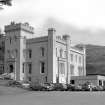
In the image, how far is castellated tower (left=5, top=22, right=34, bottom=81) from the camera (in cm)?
5828

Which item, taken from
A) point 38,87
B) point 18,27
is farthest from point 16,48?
point 38,87

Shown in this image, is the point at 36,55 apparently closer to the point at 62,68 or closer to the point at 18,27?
the point at 62,68

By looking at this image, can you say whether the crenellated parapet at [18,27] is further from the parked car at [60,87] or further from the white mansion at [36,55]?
the parked car at [60,87]

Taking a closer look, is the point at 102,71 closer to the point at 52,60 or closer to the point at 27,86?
the point at 52,60

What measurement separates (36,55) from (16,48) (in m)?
4.57

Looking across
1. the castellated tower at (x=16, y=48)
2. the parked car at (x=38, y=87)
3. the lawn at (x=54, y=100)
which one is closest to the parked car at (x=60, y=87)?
the parked car at (x=38, y=87)

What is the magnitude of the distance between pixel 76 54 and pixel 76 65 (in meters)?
2.64

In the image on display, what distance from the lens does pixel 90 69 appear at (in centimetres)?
10938

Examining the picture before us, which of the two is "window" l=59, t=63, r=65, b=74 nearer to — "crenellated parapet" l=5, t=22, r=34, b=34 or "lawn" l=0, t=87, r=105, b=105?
"crenellated parapet" l=5, t=22, r=34, b=34

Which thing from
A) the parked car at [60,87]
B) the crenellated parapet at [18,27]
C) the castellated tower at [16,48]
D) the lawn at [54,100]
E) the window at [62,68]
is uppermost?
the crenellated parapet at [18,27]

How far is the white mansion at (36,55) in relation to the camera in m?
56.0

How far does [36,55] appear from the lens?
192 feet

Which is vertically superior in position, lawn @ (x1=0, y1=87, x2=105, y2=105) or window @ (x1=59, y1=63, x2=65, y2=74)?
window @ (x1=59, y1=63, x2=65, y2=74)

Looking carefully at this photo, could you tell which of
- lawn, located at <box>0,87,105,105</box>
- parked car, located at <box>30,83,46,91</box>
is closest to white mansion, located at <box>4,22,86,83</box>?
parked car, located at <box>30,83,46,91</box>
